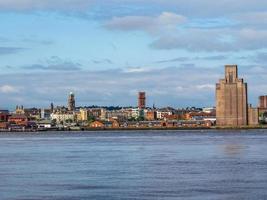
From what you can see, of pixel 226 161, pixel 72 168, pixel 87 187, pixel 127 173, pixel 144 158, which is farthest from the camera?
pixel 144 158

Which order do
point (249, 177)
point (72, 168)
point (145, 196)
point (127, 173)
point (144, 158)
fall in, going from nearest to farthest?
point (145, 196), point (249, 177), point (127, 173), point (72, 168), point (144, 158)

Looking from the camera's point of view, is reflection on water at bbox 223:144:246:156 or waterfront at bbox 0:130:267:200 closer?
waterfront at bbox 0:130:267:200

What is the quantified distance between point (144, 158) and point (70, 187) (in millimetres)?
20726

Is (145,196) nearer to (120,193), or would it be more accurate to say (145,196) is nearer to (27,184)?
(120,193)

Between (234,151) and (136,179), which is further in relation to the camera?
(234,151)

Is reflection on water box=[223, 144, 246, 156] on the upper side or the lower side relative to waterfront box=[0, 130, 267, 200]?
upper

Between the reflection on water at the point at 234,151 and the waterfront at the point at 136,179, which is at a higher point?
the reflection on water at the point at 234,151

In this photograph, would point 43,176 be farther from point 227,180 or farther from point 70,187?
point 227,180

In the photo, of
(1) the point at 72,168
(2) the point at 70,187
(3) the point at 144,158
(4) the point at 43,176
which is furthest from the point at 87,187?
(3) the point at 144,158

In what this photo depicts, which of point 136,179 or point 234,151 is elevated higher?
point 234,151

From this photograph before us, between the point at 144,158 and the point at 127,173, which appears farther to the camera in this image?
the point at 144,158

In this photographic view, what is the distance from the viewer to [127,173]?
4253 cm

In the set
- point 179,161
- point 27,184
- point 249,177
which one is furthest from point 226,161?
point 27,184

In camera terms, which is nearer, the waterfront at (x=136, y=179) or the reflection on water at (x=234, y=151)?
the waterfront at (x=136, y=179)
